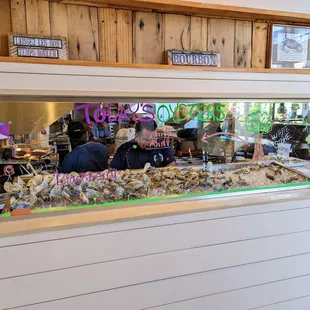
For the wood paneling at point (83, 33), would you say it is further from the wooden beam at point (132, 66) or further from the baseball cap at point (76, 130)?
the baseball cap at point (76, 130)

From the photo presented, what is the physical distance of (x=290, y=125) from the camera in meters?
1.96

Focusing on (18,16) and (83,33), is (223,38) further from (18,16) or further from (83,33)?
(18,16)

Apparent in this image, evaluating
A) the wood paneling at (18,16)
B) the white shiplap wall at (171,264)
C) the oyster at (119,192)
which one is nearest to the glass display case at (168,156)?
the oyster at (119,192)

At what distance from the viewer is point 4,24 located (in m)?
1.36

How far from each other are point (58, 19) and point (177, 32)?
2.05ft

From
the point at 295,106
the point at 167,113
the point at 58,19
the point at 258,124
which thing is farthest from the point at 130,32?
the point at 295,106

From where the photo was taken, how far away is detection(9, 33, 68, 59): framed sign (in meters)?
1.34

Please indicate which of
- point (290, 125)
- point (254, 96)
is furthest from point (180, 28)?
point (290, 125)

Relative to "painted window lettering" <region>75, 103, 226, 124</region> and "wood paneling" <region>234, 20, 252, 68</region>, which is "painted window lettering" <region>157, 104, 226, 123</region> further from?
"wood paneling" <region>234, 20, 252, 68</region>

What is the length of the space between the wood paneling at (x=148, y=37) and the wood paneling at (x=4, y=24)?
600 mm

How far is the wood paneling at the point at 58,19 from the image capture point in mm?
1430

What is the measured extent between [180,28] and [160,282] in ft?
4.47

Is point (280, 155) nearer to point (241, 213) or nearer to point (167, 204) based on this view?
point (241, 213)

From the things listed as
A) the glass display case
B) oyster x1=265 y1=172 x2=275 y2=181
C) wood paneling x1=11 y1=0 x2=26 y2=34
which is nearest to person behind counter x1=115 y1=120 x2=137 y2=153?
the glass display case
